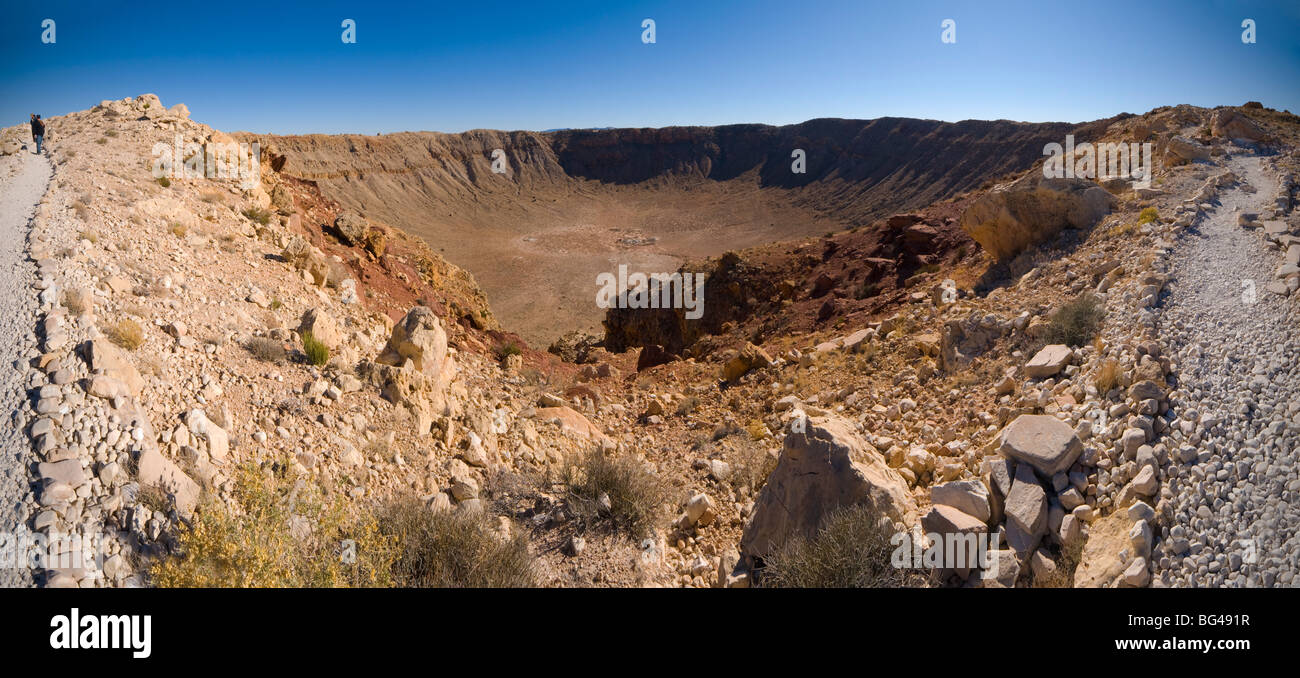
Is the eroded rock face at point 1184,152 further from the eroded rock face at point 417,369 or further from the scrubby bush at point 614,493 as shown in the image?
the eroded rock face at point 417,369

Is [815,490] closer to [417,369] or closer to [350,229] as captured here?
[417,369]

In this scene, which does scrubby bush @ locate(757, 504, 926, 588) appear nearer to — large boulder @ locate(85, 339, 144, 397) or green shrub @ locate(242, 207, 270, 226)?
large boulder @ locate(85, 339, 144, 397)

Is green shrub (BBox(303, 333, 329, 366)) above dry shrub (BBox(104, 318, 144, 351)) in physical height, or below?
below

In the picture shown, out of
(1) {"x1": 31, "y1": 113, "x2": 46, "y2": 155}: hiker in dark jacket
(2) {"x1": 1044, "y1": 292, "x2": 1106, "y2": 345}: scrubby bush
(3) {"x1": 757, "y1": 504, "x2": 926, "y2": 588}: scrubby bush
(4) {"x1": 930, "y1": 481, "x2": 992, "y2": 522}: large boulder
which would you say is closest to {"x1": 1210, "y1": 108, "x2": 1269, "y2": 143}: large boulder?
(2) {"x1": 1044, "y1": 292, "x2": 1106, "y2": 345}: scrubby bush

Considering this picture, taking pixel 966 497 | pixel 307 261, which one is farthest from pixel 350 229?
pixel 966 497

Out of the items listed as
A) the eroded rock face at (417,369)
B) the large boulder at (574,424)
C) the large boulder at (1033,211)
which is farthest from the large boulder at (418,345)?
the large boulder at (1033,211)

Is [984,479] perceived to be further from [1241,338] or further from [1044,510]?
[1241,338]
